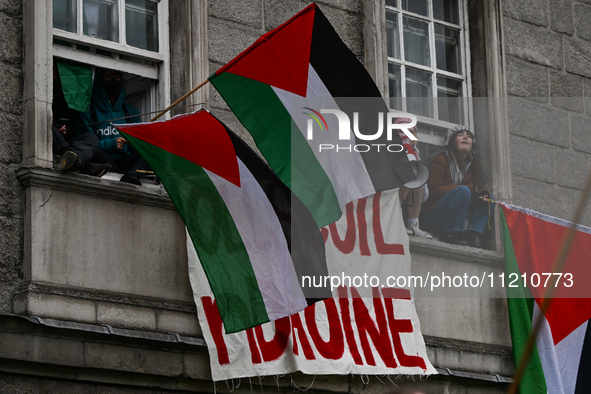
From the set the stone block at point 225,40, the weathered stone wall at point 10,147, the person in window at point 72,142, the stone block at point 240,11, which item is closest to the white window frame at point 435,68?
the stone block at point 240,11

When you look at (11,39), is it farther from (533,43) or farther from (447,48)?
(533,43)

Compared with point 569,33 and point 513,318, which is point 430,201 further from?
point 569,33

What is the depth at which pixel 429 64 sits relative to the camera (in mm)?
10742

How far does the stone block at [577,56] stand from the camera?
37.6ft

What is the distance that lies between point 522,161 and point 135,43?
177 inches

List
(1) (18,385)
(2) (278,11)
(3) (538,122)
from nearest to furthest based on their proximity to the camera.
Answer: (1) (18,385)
(2) (278,11)
(3) (538,122)

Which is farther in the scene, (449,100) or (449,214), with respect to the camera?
(449,100)

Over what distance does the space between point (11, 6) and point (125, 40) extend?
110 cm

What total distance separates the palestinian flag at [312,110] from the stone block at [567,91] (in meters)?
4.57

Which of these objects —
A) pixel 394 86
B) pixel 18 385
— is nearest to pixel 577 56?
pixel 394 86

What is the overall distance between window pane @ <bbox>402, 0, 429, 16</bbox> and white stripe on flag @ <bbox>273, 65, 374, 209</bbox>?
384 centimetres

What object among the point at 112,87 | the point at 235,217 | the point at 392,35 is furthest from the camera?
the point at 392,35

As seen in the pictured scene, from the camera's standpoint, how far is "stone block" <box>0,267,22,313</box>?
6902mm

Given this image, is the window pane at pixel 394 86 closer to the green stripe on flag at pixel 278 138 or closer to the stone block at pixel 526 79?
the stone block at pixel 526 79
